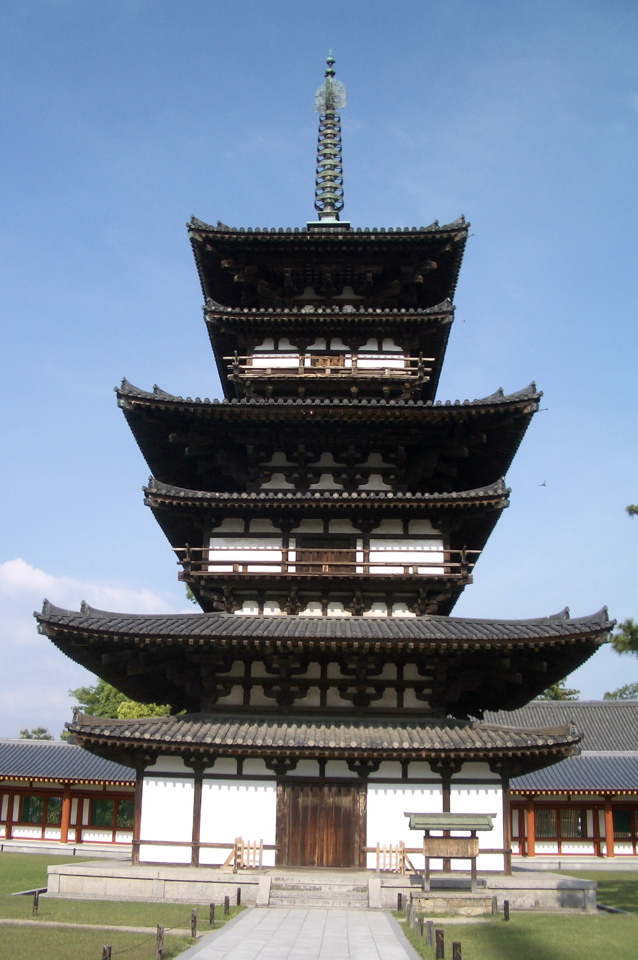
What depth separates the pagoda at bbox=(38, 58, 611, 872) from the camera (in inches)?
743

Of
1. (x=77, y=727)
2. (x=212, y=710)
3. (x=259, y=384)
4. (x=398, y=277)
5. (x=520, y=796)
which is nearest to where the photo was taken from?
(x=77, y=727)

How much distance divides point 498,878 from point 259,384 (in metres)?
14.5

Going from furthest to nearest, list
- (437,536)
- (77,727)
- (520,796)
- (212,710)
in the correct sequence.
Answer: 1. (520,796)
2. (437,536)
3. (212,710)
4. (77,727)

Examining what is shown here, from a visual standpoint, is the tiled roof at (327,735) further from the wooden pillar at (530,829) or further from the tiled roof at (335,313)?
the wooden pillar at (530,829)

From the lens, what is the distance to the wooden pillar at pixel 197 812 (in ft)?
61.5

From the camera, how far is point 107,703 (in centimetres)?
6272

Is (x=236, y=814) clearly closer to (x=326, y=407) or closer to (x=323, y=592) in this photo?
(x=323, y=592)

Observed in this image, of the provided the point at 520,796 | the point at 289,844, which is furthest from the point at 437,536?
the point at 520,796

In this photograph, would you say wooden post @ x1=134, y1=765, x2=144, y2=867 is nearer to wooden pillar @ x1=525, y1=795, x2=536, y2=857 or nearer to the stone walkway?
the stone walkway

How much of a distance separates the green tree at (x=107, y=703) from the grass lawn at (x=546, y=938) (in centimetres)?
3590

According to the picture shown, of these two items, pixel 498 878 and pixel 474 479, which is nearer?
pixel 498 878

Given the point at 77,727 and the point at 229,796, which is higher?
the point at 77,727

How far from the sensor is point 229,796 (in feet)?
62.9

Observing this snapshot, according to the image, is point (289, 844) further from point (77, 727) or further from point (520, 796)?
point (520, 796)
